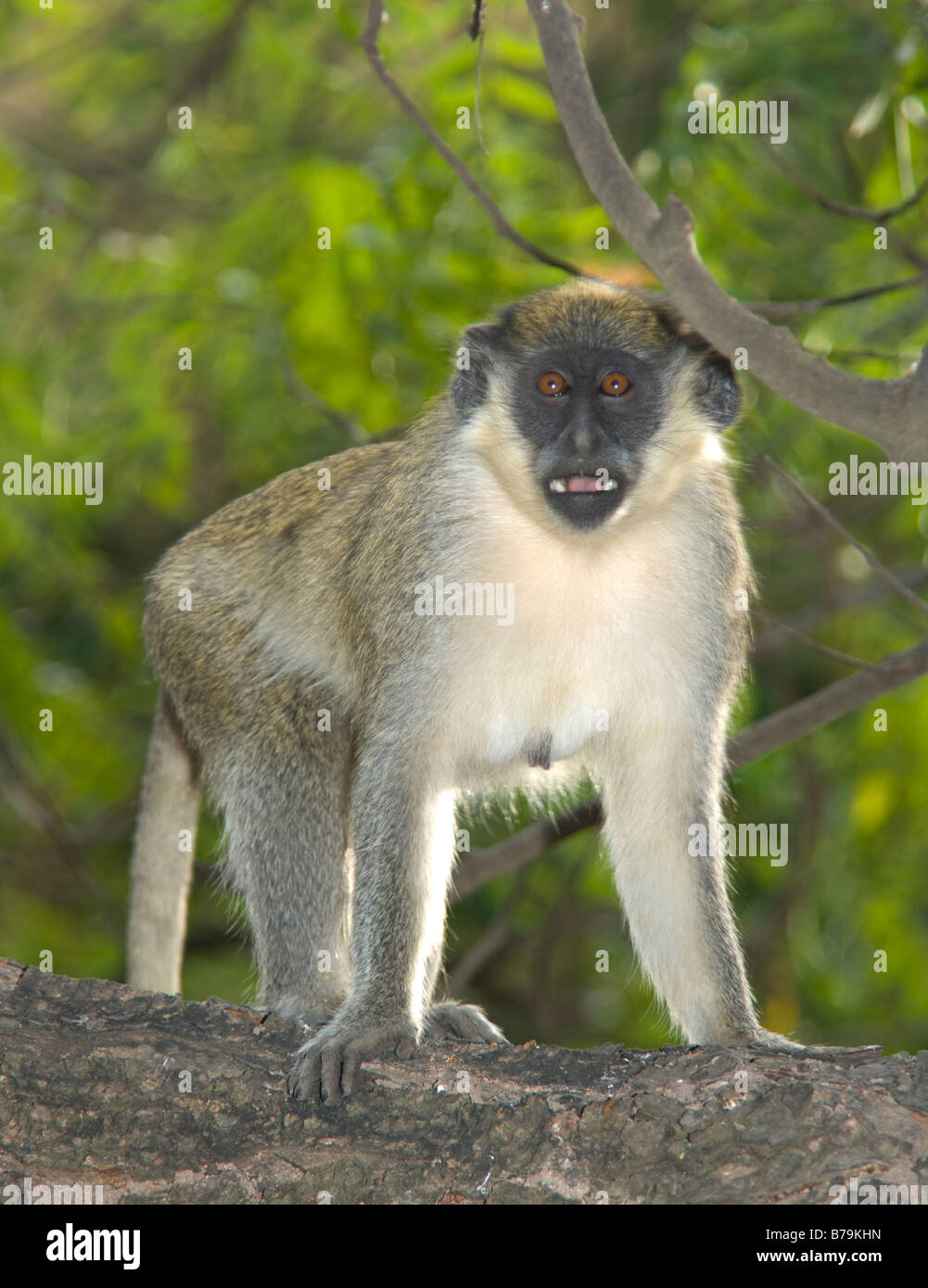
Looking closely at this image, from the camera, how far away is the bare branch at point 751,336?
11.4 feet

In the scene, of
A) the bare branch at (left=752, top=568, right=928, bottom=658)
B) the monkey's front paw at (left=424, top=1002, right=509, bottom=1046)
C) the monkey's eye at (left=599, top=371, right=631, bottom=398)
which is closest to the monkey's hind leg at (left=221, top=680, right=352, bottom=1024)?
the monkey's front paw at (left=424, top=1002, right=509, bottom=1046)

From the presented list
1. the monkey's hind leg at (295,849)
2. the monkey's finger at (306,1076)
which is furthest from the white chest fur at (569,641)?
the monkey's finger at (306,1076)

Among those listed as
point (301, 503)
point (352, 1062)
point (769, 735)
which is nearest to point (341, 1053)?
point (352, 1062)

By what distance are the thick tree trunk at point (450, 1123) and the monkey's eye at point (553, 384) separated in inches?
78.4

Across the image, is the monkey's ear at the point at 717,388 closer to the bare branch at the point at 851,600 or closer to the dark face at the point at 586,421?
the dark face at the point at 586,421

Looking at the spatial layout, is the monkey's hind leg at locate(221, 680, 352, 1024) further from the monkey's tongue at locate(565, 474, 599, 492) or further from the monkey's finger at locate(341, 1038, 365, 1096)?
the monkey's tongue at locate(565, 474, 599, 492)

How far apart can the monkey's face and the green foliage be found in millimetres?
1243

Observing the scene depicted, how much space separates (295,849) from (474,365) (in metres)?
1.76

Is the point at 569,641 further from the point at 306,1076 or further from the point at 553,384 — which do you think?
the point at 306,1076

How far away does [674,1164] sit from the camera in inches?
142

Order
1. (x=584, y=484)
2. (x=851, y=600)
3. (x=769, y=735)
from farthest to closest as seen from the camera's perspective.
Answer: (x=851, y=600), (x=769, y=735), (x=584, y=484)

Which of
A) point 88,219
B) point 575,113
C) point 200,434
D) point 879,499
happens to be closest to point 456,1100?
point 575,113

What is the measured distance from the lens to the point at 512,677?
4852 mm

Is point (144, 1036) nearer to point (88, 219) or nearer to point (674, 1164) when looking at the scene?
point (674, 1164)
